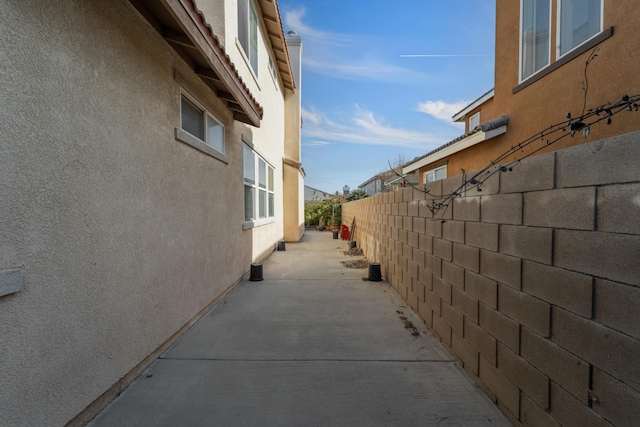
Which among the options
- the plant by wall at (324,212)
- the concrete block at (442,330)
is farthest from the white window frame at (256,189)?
the plant by wall at (324,212)

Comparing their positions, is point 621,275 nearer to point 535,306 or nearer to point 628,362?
point 628,362

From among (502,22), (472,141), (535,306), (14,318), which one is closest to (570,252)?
(535,306)

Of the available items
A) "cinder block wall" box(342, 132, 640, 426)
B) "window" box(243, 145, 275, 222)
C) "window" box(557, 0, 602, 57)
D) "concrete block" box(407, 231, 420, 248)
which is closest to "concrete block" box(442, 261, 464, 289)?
"cinder block wall" box(342, 132, 640, 426)

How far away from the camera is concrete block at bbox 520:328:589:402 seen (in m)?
1.59

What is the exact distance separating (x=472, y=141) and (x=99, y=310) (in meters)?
7.34

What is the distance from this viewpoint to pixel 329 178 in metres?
36.9

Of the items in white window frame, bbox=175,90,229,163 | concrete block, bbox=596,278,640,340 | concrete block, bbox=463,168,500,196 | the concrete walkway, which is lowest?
the concrete walkway

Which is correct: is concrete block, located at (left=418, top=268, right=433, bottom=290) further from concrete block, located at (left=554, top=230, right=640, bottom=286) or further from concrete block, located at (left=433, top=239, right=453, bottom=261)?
concrete block, located at (left=554, top=230, right=640, bottom=286)

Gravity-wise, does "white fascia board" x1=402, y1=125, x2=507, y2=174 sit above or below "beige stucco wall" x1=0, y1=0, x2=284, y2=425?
above

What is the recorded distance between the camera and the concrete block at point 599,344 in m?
1.35

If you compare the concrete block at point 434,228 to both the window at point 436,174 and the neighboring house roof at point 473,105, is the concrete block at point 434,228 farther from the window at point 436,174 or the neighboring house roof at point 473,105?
the neighboring house roof at point 473,105

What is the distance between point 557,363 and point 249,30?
7796 millimetres

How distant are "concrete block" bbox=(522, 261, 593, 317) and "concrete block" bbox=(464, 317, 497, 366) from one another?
0.63m

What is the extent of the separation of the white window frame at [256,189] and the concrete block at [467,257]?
170 inches
